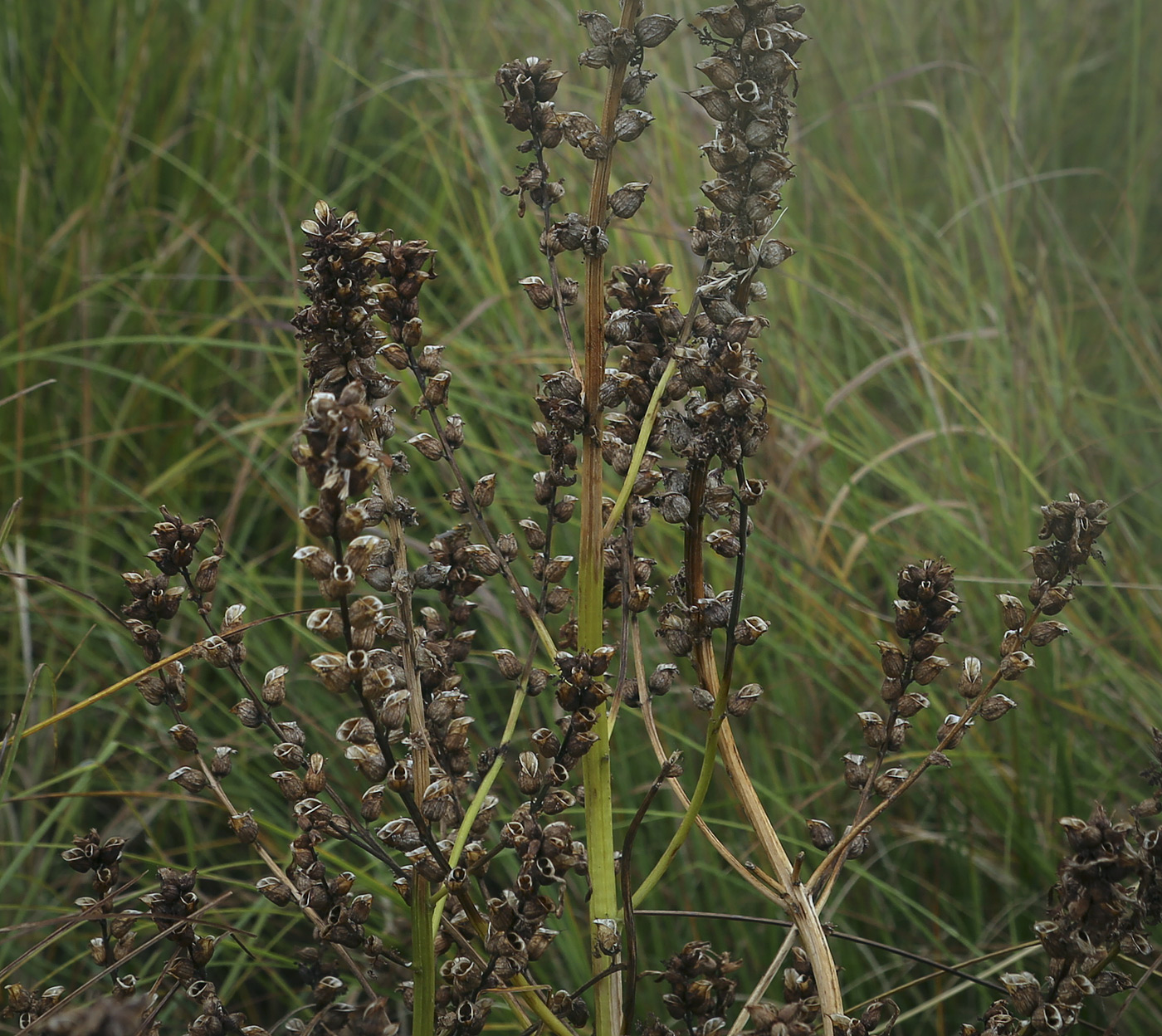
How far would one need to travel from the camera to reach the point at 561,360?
8.23 feet

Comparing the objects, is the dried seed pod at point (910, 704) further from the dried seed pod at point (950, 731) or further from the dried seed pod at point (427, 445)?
the dried seed pod at point (427, 445)

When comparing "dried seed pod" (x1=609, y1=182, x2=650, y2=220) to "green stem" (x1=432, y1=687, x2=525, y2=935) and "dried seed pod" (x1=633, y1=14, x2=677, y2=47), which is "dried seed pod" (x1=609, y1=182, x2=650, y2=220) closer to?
"dried seed pod" (x1=633, y1=14, x2=677, y2=47)

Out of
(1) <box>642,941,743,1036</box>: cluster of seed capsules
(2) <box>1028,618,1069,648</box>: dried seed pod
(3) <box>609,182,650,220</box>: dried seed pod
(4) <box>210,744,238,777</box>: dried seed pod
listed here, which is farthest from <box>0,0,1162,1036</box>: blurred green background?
(3) <box>609,182,650,220</box>: dried seed pod

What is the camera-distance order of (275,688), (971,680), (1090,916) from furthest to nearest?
(971,680)
(275,688)
(1090,916)

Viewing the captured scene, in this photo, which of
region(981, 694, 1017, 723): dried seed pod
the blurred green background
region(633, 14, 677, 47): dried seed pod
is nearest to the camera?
region(633, 14, 677, 47): dried seed pod

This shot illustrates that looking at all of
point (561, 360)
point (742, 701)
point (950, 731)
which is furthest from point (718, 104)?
point (561, 360)

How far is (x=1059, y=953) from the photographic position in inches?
37.0

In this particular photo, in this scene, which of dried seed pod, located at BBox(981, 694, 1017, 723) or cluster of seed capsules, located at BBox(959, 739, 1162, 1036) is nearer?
cluster of seed capsules, located at BBox(959, 739, 1162, 1036)

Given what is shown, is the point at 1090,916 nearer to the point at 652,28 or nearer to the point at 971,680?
the point at 971,680

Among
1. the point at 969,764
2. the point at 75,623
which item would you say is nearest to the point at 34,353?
the point at 75,623

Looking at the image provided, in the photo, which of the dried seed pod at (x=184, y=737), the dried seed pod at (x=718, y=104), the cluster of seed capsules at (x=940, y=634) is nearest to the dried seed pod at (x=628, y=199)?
the dried seed pod at (x=718, y=104)

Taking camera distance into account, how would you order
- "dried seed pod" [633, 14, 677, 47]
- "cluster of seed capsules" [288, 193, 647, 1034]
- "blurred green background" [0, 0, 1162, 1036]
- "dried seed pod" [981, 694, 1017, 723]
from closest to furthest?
1. "cluster of seed capsules" [288, 193, 647, 1034]
2. "dried seed pod" [633, 14, 677, 47]
3. "dried seed pod" [981, 694, 1017, 723]
4. "blurred green background" [0, 0, 1162, 1036]

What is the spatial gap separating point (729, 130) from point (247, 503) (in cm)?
220

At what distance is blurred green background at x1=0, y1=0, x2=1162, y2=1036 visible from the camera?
2.10 meters
